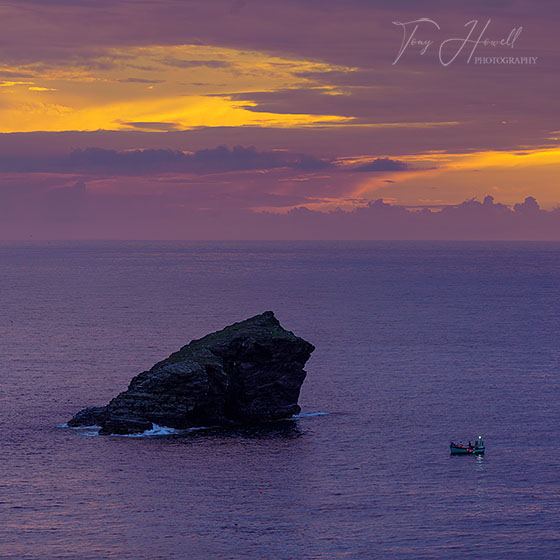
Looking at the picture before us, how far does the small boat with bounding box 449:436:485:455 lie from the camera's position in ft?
340

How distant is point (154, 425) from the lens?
111562 millimetres

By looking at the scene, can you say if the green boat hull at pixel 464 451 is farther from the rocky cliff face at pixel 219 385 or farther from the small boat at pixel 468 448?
the rocky cliff face at pixel 219 385

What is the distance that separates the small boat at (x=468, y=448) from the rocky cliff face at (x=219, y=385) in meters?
24.4

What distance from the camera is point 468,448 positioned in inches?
4094

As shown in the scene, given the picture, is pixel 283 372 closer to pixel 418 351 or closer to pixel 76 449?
pixel 76 449

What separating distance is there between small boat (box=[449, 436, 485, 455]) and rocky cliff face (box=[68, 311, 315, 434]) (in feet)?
80.1

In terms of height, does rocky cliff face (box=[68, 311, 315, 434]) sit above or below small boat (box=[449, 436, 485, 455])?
above

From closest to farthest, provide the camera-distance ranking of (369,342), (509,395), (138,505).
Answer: (138,505) → (509,395) → (369,342)

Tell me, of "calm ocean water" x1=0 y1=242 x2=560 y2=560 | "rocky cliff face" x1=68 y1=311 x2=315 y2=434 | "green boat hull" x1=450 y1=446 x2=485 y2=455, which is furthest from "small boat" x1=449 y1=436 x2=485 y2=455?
"rocky cliff face" x1=68 y1=311 x2=315 y2=434

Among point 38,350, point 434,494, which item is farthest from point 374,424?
point 38,350

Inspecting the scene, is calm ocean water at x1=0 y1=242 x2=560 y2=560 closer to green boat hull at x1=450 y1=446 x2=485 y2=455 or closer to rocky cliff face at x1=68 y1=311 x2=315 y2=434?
green boat hull at x1=450 y1=446 x2=485 y2=455

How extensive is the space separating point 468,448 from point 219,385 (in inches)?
1262

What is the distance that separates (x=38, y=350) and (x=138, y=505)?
95082 millimetres

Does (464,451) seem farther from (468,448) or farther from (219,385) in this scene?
(219,385)
